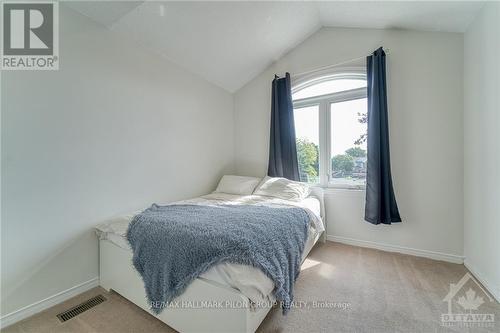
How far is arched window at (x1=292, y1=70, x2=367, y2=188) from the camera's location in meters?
2.72

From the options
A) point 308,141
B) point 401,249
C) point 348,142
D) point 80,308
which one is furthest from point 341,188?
point 80,308

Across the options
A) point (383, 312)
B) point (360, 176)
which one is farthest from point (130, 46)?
point (383, 312)

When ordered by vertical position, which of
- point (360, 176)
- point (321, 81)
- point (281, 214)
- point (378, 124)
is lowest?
point (281, 214)

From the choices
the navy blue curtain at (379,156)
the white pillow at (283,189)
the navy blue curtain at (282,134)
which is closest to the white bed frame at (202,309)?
the white pillow at (283,189)

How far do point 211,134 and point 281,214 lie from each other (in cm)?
191

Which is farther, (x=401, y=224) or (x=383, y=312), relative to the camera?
(x=401, y=224)

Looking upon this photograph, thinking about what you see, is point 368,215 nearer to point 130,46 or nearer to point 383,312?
point 383,312

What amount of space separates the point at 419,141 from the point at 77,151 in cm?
345

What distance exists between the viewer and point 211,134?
322 cm

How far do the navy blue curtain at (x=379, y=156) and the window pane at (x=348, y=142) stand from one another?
0.88ft

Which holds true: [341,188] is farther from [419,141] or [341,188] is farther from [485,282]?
[485,282]

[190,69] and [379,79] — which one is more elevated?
[190,69]

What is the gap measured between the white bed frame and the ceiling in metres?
2.11

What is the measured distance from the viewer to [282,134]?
3096 mm
